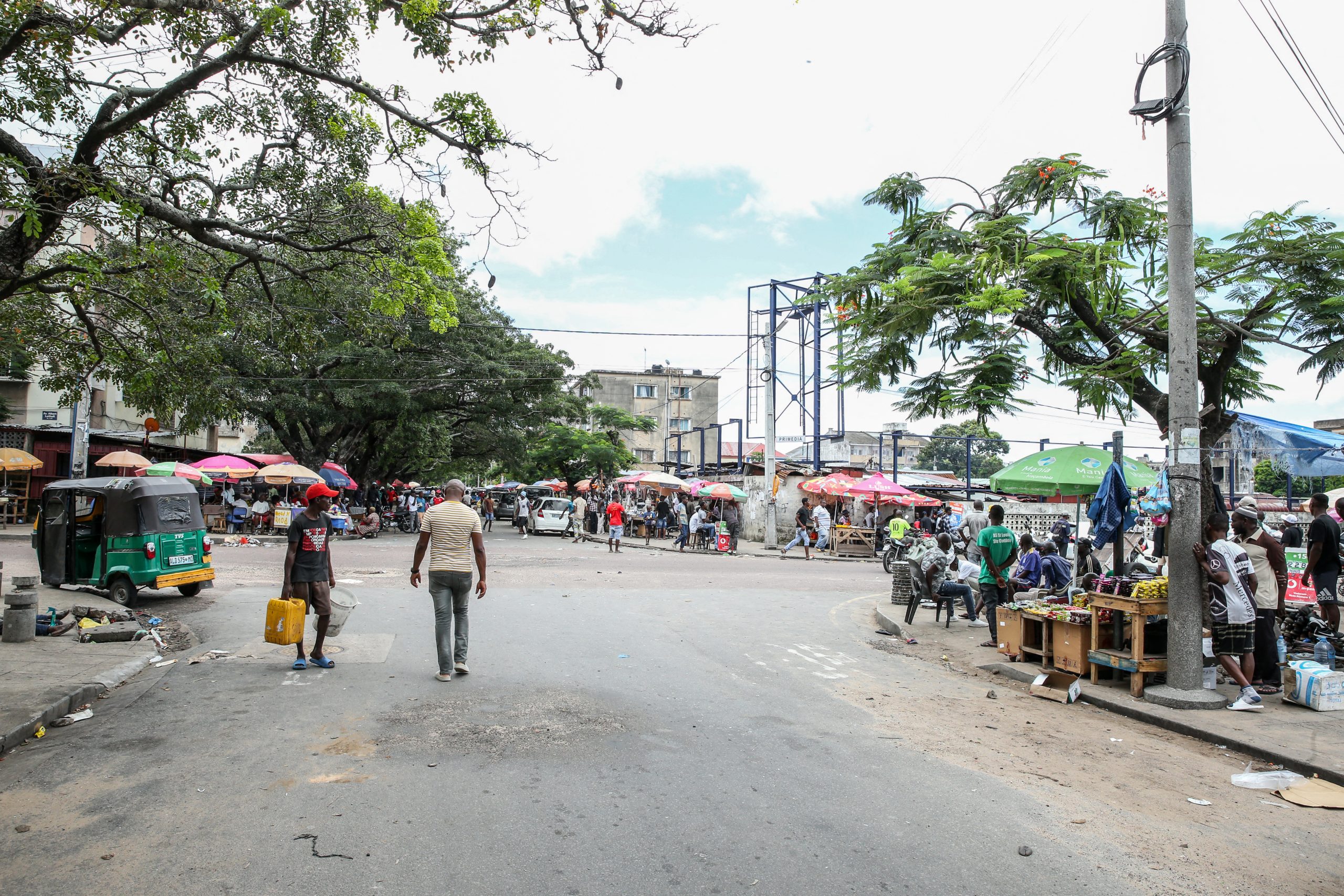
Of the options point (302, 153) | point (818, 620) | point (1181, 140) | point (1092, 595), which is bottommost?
point (818, 620)

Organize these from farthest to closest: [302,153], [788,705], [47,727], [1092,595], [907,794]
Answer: [302,153] → [1092,595] → [788,705] → [47,727] → [907,794]

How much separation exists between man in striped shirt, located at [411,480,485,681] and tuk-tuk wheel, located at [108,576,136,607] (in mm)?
6980

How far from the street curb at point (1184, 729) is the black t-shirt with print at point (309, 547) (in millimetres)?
7500

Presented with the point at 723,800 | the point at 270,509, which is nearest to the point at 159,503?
the point at 723,800

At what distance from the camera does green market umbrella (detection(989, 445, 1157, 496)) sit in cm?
1155

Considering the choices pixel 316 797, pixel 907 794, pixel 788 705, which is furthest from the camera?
pixel 788 705

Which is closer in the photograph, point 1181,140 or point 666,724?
point 666,724

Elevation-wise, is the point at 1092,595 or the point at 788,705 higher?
the point at 1092,595

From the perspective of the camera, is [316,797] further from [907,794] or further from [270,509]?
[270,509]

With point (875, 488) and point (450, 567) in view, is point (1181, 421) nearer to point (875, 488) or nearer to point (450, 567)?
point (450, 567)

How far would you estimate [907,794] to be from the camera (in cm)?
494

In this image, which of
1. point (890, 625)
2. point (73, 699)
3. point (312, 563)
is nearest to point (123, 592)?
point (312, 563)

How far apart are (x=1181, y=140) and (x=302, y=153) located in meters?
9.60

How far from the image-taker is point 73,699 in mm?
6695
